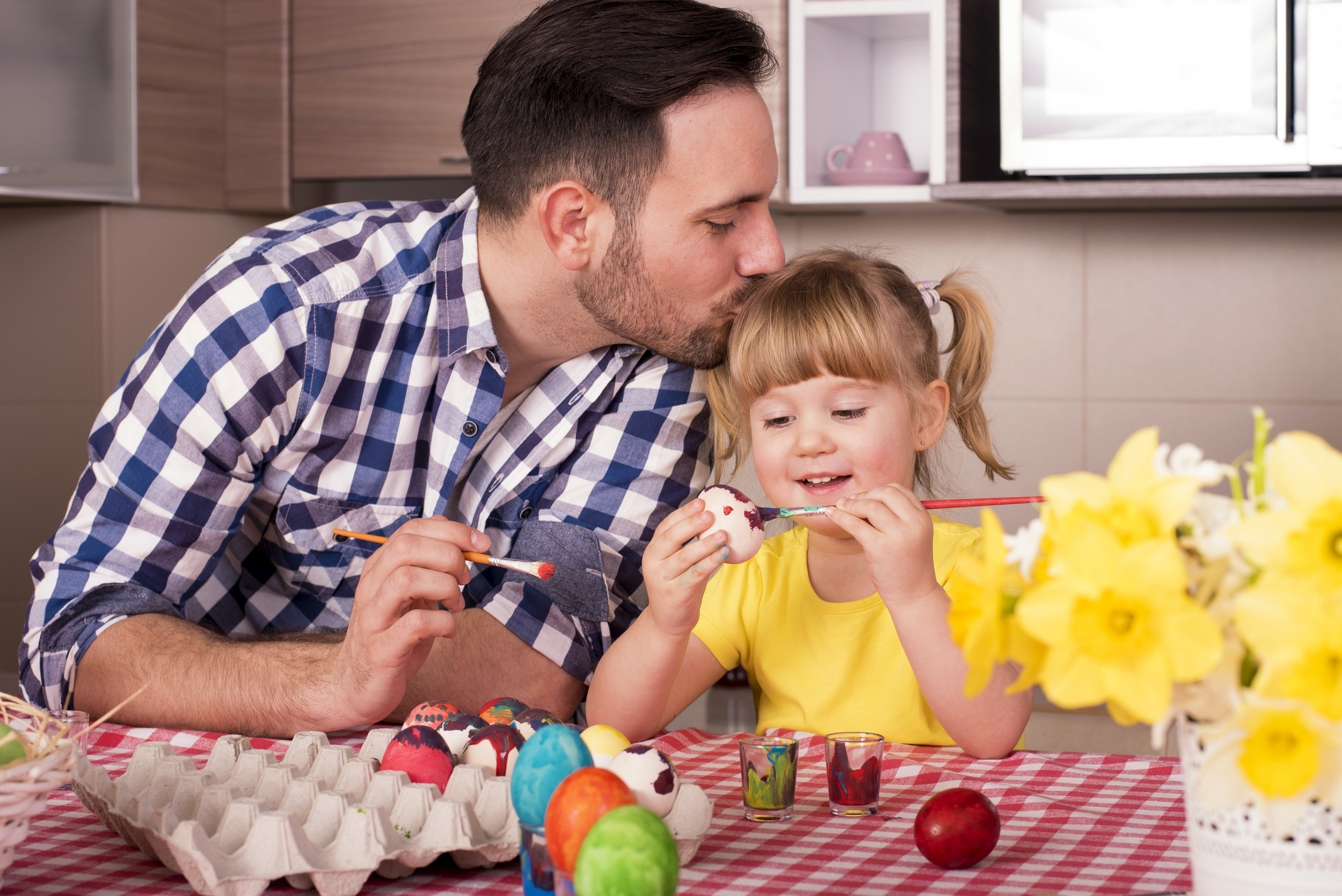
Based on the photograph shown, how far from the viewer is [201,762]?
42.8 inches

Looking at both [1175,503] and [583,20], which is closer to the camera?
[1175,503]

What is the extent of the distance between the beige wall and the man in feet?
3.33

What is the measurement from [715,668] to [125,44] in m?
1.76

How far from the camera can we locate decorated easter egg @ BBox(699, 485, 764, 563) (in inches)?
47.5

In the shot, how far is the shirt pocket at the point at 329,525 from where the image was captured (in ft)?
4.99

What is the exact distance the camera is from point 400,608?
1125 millimetres

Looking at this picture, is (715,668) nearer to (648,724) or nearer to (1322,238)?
(648,724)

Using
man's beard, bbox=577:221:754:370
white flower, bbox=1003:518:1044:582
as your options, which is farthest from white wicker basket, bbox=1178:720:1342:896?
man's beard, bbox=577:221:754:370

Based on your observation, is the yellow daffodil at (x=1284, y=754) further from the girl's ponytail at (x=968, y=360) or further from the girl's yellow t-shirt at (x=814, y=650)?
the girl's ponytail at (x=968, y=360)

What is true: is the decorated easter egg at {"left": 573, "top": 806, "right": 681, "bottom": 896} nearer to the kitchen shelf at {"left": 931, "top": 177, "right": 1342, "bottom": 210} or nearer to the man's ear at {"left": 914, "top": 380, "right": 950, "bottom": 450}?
the man's ear at {"left": 914, "top": 380, "right": 950, "bottom": 450}

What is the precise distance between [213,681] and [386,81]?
165cm

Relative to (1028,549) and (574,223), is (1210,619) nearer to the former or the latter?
(1028,549)

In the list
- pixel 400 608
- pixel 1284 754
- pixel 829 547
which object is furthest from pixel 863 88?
pixel 1284 754

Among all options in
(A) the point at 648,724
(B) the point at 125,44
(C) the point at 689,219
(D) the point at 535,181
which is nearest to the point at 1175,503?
(A) the point at 648,724
